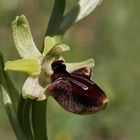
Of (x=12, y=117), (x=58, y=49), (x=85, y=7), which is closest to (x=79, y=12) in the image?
(x=85, y=7)

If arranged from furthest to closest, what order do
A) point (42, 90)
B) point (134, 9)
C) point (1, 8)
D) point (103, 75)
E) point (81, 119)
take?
point (134, 9) < point (1, 8) < point (103, 75) < point (81, 119) < point (42, 90)

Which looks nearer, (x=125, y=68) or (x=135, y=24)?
(x=125, y=68)

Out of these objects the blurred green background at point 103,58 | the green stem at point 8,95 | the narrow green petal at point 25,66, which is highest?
the narrow green petal at point 25,66

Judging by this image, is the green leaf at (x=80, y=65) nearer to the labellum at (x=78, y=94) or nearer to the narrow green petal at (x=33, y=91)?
the labellum at (x=78, y=94)

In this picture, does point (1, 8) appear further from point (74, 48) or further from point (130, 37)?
point (130, 37)

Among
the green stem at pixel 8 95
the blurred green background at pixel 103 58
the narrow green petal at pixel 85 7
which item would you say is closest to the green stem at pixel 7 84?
the green stem at pixel 8 95

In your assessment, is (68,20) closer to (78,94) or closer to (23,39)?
(23,39)

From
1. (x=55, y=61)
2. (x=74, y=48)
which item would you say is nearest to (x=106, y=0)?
(x=74, y=48)
